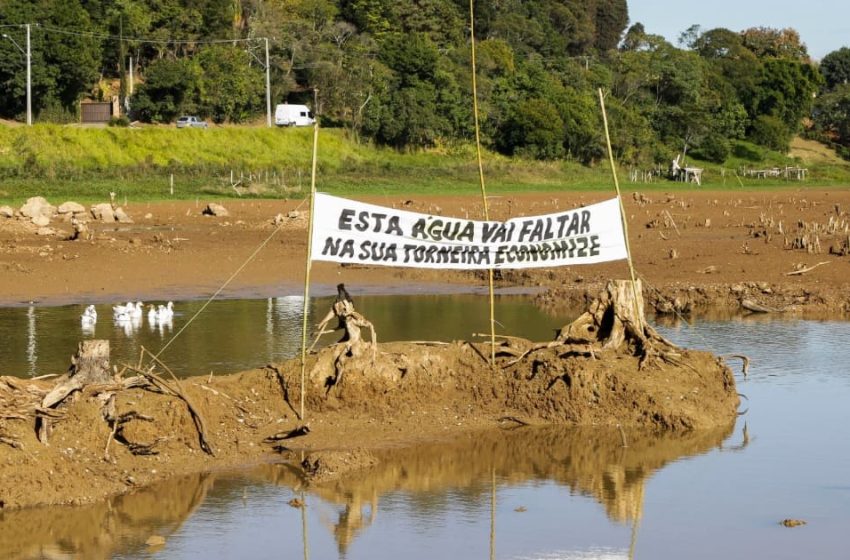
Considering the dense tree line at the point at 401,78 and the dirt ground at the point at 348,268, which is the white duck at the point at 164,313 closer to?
the dirt ground at the point at 348,268

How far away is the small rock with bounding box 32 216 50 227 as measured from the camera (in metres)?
34.1

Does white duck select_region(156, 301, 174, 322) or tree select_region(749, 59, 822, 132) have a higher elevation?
tree select_region(749, 59, 822, 132)

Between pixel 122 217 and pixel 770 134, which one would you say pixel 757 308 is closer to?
pixel 122 217

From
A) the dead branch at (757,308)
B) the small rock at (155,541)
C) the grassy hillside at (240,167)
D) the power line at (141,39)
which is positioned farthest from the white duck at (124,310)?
the power line at (141,39)

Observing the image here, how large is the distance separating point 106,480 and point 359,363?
342cm

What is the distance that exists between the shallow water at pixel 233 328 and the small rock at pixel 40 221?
10740 millimetres

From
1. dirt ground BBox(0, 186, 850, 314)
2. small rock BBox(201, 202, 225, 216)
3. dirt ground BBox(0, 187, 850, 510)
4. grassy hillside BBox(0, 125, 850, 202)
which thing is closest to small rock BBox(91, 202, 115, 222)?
dirt ground BBox(0, 186, 850, 314)

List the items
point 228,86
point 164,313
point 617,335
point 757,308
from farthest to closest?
point 228,86 < point 757,308 < point 164,313 < point 617,335

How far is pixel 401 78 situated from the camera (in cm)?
8488

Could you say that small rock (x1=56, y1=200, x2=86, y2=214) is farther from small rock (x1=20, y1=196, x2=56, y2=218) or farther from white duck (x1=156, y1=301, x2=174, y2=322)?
white duck (x1=156, y1=301, x2=174, y2=322)

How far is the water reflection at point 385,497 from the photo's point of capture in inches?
442

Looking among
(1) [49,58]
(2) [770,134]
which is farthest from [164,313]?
(2) [770,134]

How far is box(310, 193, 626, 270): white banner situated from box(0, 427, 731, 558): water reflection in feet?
6.65

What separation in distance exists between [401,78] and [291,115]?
8.45m
